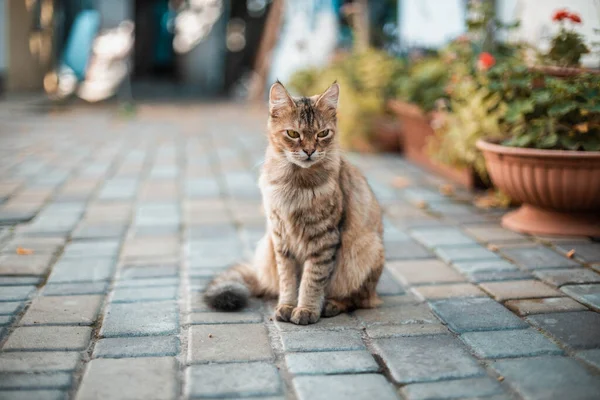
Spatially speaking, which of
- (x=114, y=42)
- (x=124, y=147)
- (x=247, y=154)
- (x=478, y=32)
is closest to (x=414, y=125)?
(x=478, y=32)

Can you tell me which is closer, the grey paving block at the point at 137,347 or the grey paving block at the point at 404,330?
the grey paving block at the point at 137,347

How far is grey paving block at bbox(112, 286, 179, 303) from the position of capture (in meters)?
3.10

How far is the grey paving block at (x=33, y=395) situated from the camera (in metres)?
2.14

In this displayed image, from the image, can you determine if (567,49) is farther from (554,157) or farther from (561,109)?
(554,157)

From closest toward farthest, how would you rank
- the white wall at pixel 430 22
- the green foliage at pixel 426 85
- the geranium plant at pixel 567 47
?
the geranium plant at pixel 567 47
the green foliage at pixel 426 85
the white wall at pixel 430 22

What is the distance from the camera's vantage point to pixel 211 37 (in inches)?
584

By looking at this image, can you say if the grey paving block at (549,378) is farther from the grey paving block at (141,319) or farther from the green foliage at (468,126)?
the green foliage at (468,126)

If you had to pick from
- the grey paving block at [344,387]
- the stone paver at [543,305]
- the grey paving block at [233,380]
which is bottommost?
the grey paving block at [233,380]

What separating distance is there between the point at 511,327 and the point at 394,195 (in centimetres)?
269

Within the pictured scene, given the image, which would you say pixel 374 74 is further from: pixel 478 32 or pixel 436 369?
pixel 436 369

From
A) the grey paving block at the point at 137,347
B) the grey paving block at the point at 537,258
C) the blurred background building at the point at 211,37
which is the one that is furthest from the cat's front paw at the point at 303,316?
the blurred background building at the point at 211,37

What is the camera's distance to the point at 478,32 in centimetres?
600

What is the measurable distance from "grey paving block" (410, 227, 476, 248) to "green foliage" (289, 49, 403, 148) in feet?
9.73

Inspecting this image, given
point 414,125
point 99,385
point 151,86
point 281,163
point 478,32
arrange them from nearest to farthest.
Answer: point 99,385 → point 281,163 → point 478,32 → point 414,125 → point 151,86
